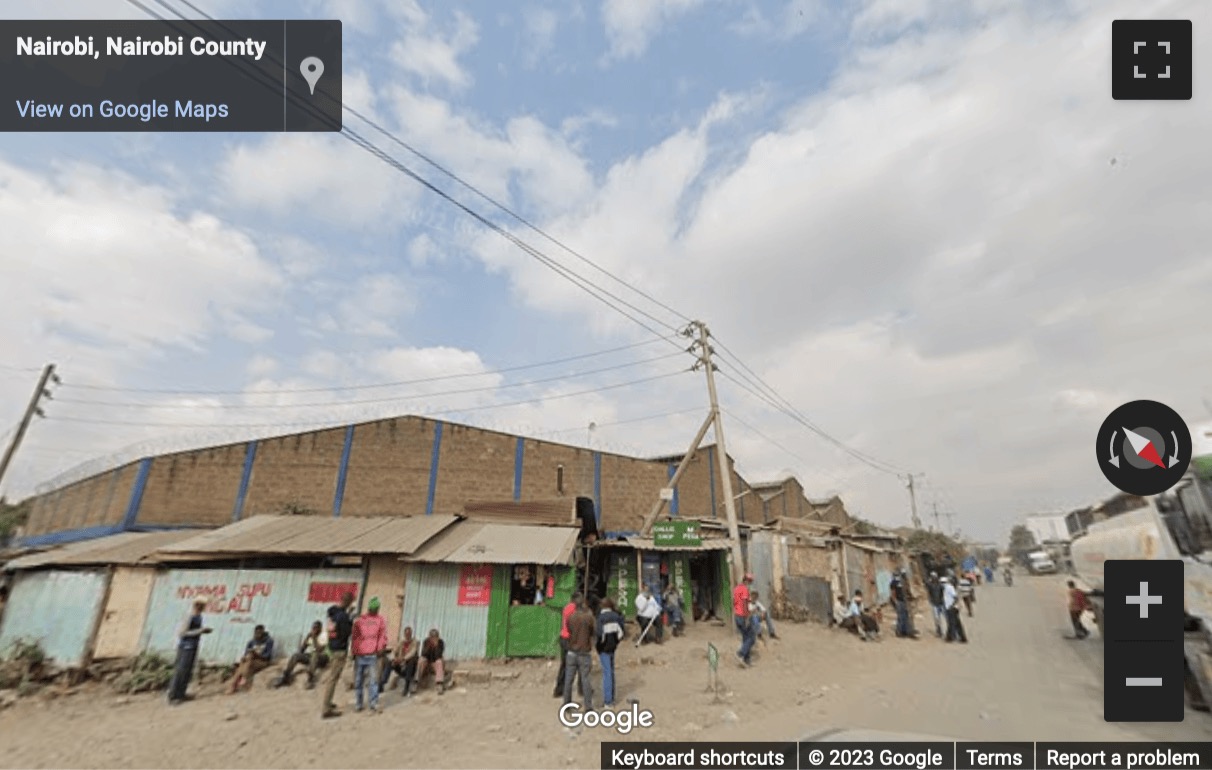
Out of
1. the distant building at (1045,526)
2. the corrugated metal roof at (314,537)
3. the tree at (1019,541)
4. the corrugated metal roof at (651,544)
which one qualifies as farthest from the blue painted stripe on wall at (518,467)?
the tree at (1019,541)

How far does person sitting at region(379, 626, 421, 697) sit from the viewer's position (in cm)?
893

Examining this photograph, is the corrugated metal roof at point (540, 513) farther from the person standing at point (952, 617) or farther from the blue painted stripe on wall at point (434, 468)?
the person standing at point (952, 617)

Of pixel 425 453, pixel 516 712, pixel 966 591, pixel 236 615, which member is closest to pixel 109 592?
pixel 236 615

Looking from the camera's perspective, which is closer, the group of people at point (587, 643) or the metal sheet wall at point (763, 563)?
the group of people at point (587, 643)

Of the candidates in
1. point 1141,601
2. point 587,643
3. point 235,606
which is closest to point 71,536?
point 235,606

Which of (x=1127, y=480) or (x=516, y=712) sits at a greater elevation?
(x=1127, y=480)

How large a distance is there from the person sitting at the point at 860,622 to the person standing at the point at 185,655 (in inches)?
571

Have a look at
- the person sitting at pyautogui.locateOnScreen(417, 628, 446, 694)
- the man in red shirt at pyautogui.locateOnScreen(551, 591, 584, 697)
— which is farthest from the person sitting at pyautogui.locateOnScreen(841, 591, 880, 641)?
the person sitting at pyautogui.locateOnScreen(417, 628, 446, 694)

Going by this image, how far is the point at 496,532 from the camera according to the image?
1316cm

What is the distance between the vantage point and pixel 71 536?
22.0 metres

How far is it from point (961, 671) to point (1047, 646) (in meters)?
4.34

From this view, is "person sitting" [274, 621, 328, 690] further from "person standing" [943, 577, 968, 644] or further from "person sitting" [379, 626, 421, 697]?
"person standing" [943, 577, 968, 644]

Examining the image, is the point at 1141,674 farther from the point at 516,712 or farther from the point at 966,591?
the point at 966,591

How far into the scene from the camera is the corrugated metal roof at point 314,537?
37.2ft
